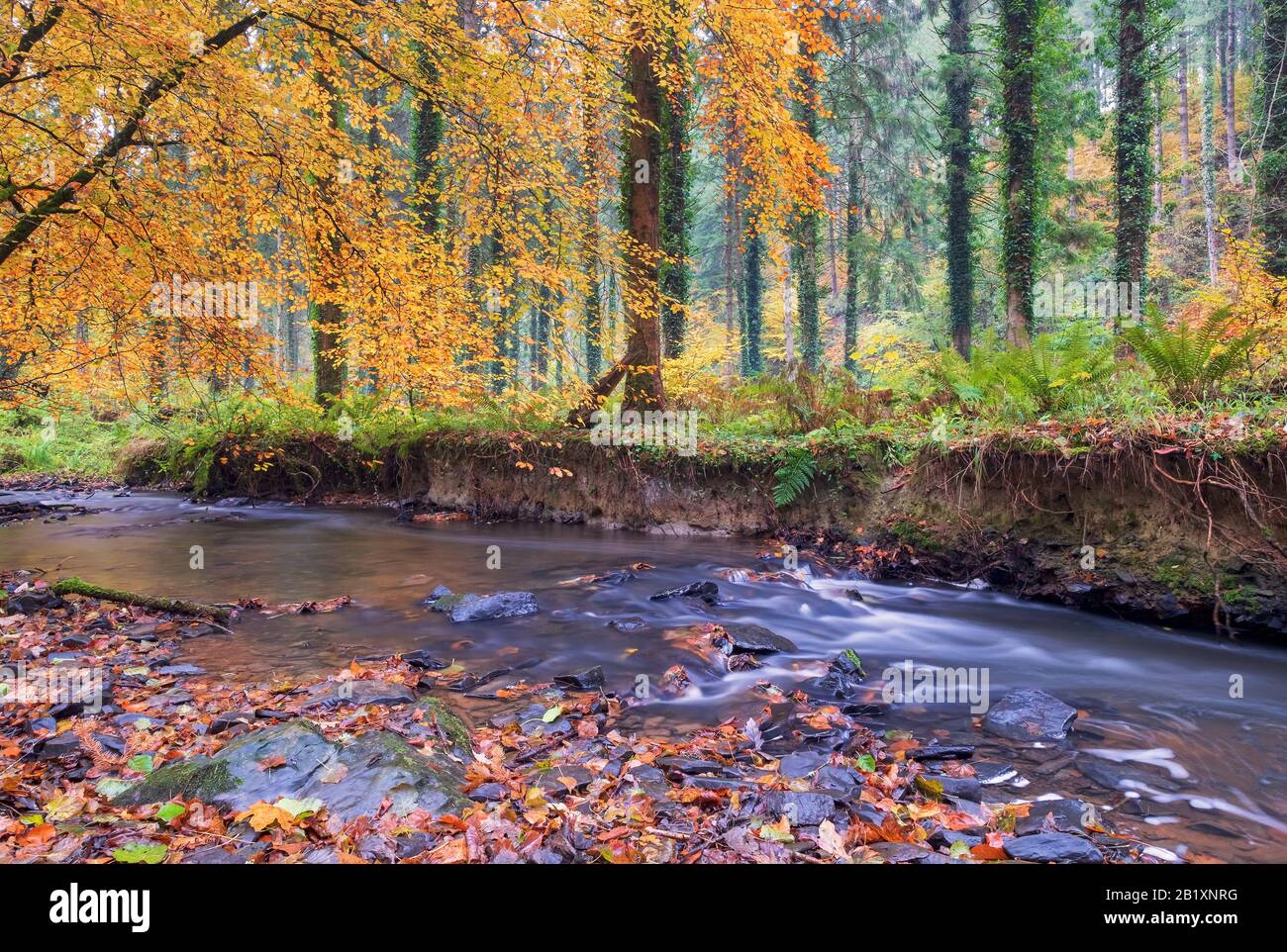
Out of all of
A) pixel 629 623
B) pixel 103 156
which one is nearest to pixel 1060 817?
pixel 629 623

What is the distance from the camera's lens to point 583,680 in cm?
464

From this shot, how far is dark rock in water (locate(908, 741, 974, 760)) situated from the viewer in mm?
3541

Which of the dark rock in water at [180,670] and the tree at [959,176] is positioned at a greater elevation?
the tree at [959,176]

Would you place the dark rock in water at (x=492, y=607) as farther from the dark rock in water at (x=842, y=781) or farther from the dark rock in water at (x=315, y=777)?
the dark rock in water at (x=842, y=781)

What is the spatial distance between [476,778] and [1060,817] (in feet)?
8.68

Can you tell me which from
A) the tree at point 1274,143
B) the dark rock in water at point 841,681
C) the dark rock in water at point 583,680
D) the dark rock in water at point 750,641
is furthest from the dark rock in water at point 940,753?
the tree at point 1274,143

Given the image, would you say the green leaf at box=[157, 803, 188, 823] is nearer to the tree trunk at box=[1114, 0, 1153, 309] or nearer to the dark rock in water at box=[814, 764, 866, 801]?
the dark rock in water at box=[814, 764, 866, 801]

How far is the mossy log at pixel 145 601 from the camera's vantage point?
5.89m

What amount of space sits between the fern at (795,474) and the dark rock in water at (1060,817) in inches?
240

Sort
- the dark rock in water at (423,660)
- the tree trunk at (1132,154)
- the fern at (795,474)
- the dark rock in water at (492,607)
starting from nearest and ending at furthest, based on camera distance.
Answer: the dark rock in water at (423,660) → the dark rock in water at (492,607) → the fern at (795,474) → the tree trunk at (1132,154)

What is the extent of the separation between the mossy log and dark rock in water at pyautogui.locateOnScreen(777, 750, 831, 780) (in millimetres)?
5153
